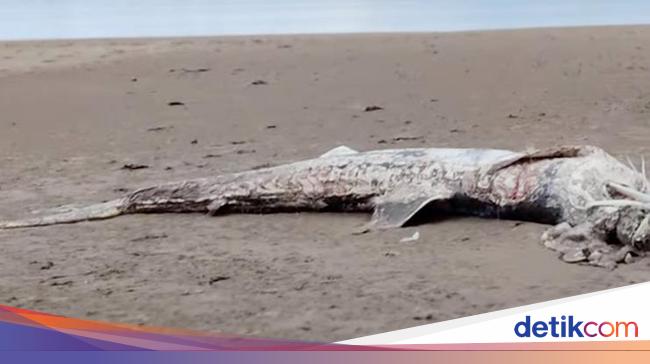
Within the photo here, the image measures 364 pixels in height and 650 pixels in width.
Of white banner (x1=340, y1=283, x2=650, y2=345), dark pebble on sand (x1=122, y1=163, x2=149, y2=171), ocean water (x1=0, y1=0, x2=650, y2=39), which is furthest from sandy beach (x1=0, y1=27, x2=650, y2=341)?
ocean water (x1=0, y1=0, x2=650, y2=39)

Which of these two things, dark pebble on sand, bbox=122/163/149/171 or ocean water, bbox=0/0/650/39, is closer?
dark pebble on sand, bbox=122/163/149/171

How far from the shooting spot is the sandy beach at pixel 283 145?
15.5ft

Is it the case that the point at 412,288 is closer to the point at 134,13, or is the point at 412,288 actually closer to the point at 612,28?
the point at 612,28

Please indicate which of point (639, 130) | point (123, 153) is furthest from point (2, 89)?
point (639, 130)

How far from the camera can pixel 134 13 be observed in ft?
75.3

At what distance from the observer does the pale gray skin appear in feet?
17.4

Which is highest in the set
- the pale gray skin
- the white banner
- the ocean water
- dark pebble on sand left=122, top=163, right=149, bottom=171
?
the ocean water

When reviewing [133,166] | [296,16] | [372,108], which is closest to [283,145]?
[133,166]

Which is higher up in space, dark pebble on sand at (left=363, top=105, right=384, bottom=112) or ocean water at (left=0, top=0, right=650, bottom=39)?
ocean water at (left=0, top=0, right=650, bottom=39)

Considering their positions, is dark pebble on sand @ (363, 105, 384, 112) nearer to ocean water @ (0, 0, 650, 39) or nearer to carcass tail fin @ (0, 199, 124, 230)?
carcass tail fin @ (0, 199, 124, 230)

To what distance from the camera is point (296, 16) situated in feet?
66.7

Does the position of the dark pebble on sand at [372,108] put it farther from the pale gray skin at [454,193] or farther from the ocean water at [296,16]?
the ocean water at [296,16]

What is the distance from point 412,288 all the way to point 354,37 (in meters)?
11.1

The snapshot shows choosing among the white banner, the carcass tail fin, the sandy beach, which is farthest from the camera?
the carcass tail fin
